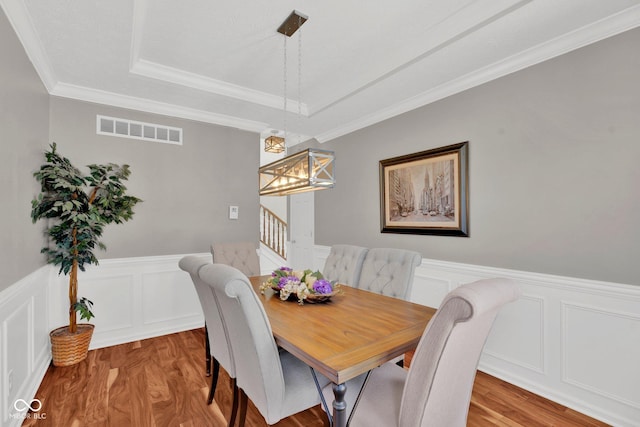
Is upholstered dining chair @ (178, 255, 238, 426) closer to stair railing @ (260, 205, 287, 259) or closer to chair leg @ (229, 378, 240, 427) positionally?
chair leg @ (229, 378, 240, 427)

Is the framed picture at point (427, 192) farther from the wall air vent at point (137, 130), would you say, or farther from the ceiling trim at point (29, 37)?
the ceiling trim at point (29, 37)

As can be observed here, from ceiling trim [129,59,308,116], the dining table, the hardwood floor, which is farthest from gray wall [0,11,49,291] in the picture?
the dining table

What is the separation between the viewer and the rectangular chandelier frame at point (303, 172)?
201cm

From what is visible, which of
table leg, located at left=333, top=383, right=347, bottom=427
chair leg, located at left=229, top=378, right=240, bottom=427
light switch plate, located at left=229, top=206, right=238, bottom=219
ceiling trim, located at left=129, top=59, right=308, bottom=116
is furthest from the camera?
light switch plate, located at left=229, top=206, right=238, bottom=219

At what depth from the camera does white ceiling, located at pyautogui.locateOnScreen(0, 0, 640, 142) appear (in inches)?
79.6

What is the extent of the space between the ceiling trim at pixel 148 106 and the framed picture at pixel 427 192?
6.38ft

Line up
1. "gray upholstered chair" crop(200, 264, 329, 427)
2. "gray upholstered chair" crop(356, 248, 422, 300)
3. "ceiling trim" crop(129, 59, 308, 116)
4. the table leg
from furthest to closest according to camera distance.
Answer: "ceiling trim" crop(129, 59, 308, 116) < "gray upholstered chair" crop(356, 248, 422, 300) < "gray upholstered chair" crop(200, 264, 329, 427) < the table leg

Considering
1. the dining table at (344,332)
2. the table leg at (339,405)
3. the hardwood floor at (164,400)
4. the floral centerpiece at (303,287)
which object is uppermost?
the floral centerpiece at (303,287)

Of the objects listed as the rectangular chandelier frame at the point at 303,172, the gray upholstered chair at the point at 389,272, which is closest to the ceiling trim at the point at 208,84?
the rectangular chandelier frame at the point at 303,172

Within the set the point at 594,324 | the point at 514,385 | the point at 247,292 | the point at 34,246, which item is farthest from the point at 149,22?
the point at 514,385

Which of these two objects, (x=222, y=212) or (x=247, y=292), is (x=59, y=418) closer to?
(x=247, y=292)

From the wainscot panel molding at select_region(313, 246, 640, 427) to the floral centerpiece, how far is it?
1519 mm

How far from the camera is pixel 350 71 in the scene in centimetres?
295

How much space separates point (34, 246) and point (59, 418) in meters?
1.31
